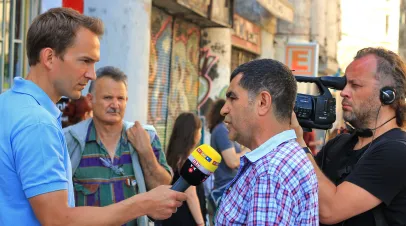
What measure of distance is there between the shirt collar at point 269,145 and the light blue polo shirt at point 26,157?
79cm

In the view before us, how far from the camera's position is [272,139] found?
2.77 m

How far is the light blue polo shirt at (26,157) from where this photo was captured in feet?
8.73

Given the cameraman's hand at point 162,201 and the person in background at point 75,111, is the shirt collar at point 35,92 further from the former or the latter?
the person in background at point 75,111

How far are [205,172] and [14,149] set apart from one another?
84cm

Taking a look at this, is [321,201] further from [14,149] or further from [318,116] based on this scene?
[14,149]

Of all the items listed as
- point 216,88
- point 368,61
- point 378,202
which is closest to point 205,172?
point 378,202

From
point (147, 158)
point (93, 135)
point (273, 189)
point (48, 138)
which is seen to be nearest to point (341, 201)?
point (273, 189)

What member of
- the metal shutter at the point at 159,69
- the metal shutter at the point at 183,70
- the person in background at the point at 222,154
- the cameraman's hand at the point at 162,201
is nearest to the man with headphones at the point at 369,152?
the cameraman's hand at the point at 162,201

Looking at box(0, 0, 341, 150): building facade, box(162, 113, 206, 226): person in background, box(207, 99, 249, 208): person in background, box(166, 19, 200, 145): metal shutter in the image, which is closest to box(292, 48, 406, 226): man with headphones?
box(162, 113, 206, 226): person in background

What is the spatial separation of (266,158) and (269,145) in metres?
0.09

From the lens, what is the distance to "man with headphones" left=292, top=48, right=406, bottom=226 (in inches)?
130

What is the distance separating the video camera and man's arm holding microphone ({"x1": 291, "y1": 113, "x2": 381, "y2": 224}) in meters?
0.40

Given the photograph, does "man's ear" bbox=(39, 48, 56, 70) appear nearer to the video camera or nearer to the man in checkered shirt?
the man in checkered shirt

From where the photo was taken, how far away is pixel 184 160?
20.1 ft
